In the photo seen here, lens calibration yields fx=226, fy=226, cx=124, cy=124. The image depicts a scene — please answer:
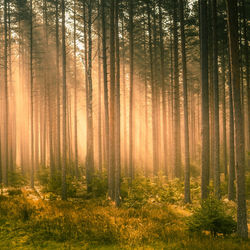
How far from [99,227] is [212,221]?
343 centimetres

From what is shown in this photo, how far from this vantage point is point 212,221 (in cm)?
666

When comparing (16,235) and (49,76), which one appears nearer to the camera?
(16,235)

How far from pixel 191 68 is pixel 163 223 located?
71.6 feet

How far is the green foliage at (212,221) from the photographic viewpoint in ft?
22.0

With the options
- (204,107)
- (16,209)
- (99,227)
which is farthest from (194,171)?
(16,209)

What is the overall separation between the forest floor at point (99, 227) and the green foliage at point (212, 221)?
10.5 inches

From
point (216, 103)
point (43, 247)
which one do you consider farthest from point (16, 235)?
point (216, 103)

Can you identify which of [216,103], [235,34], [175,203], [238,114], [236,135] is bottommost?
[175,203]

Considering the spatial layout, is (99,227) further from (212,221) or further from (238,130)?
(238,130)

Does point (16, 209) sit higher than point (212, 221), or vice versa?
point (212, 221)

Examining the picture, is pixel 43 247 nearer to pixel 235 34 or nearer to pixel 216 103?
pixel 235 34

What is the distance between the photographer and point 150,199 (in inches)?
453

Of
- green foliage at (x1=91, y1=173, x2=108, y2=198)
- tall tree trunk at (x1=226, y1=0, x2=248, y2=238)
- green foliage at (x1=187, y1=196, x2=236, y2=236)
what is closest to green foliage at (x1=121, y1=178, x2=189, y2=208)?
green foliage at (x1=91, y1=173, x2=108, y2=198)

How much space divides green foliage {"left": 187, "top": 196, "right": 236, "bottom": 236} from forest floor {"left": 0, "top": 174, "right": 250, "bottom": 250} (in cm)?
27
